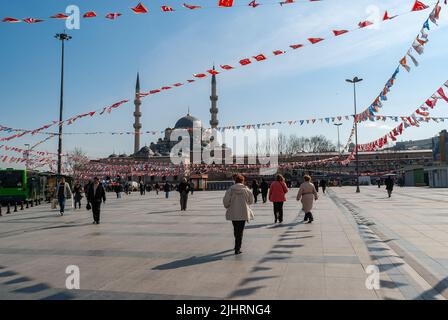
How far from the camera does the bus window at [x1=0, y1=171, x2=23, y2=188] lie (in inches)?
979

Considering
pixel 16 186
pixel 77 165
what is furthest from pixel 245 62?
pixel 77 165

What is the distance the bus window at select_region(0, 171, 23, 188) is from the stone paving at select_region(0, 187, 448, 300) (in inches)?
622

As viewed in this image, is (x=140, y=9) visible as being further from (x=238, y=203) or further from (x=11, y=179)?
(x=11, y=179)

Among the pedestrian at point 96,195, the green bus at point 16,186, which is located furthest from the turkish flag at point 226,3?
the green bus at point 16,186

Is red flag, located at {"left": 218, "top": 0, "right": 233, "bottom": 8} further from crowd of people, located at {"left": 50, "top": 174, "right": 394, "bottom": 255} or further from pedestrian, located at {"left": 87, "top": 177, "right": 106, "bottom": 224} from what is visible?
pedestrian, located at {"left": 87, "top": 177, "right": 106, "bottom": 224}

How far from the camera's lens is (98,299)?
14.9 ft

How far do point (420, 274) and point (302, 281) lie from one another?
6.21 ft

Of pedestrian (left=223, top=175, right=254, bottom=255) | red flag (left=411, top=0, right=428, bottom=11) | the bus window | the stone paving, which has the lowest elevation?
the stone paving

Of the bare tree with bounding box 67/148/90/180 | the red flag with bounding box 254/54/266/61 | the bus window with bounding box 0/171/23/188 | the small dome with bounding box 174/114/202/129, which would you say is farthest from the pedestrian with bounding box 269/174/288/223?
the small dome with bounding box 174/114/202/129

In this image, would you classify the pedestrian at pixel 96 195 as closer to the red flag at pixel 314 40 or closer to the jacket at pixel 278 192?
the jacket at pixel 278 192

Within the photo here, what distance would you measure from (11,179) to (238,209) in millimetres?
22947

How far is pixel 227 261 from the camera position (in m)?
6.50

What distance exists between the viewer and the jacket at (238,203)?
716cm

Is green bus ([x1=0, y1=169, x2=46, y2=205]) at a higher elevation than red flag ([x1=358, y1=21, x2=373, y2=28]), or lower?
lower
